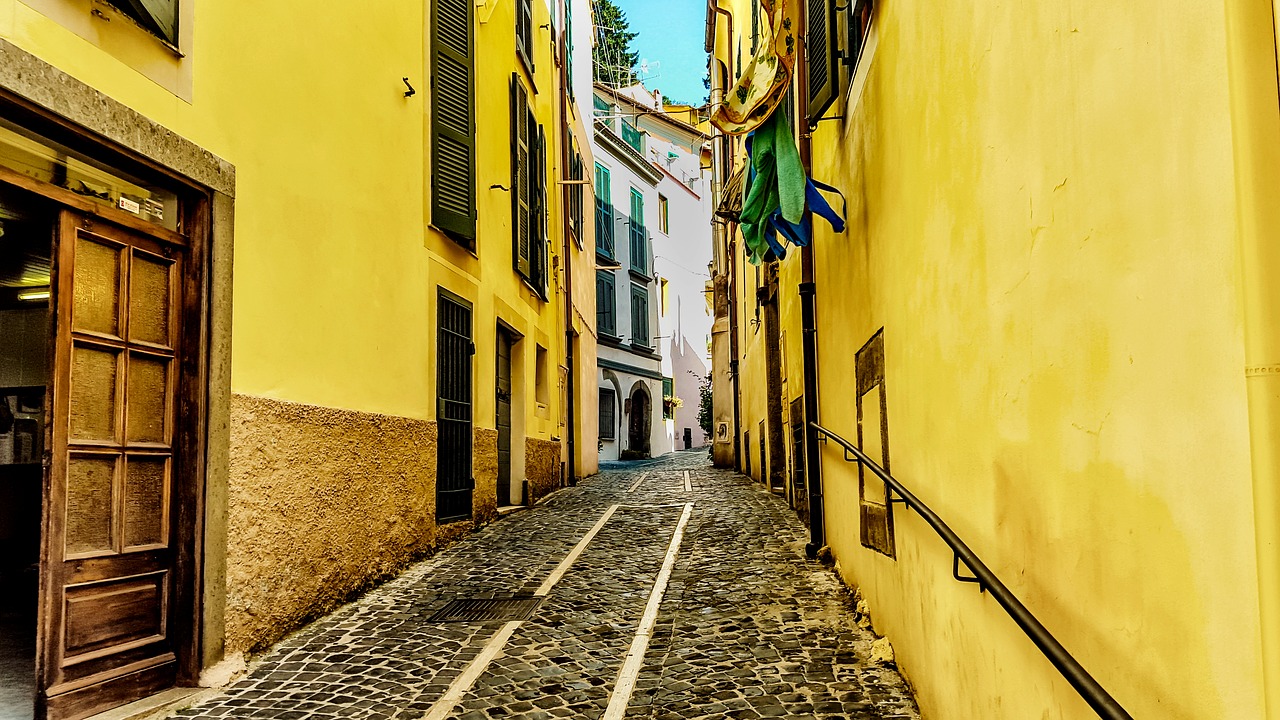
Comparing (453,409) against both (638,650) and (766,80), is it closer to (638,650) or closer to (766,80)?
(638,650)

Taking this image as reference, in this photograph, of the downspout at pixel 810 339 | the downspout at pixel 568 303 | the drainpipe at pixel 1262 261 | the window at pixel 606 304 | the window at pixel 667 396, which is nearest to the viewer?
the drainpipe at pixel 1262 261

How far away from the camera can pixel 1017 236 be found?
9.12 ft

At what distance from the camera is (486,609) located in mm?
6547

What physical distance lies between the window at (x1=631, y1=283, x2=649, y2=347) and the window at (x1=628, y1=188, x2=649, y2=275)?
0.68 m

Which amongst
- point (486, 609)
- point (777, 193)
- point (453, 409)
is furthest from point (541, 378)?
point (777, 193)

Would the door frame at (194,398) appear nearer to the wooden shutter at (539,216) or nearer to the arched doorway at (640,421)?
the wooden shutter at (539,216)

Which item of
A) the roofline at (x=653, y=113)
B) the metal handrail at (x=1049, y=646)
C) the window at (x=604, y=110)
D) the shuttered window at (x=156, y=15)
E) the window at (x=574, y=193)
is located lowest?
the metal handrail at (x=1049, y=646)

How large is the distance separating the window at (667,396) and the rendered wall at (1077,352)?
3112 cm

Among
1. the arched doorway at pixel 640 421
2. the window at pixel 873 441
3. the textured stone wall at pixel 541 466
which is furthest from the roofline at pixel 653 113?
the window at pixel 873 441

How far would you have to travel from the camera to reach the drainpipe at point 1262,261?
1503 millimetres

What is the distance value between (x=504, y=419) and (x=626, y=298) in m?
19.0

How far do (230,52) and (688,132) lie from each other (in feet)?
111

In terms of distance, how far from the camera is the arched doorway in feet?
108

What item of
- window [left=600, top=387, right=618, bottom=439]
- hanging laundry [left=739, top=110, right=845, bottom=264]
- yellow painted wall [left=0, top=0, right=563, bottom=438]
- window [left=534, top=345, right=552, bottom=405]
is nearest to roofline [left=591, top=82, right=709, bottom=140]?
window [left=600, top=387, right=618, bottom=439]
